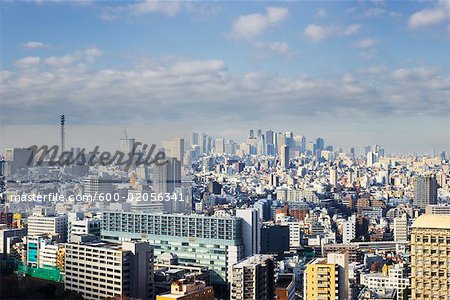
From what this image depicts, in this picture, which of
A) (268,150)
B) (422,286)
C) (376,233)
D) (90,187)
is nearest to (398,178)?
(268,150)

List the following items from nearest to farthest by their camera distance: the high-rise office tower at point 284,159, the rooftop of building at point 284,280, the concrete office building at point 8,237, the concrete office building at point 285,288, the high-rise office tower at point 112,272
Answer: the high-rise office tower at point 112,272
the concrete office building at point 285,288
the rooftop of building at point 284,280
the concrete office building at point 8,237
the high-rise office tower at point 284,159

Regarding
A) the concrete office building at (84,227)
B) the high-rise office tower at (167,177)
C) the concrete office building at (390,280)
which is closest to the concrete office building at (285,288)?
the concrete office building at (390,280)

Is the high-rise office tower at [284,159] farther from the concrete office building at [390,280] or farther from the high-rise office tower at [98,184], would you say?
the concrete office building at [390,280]

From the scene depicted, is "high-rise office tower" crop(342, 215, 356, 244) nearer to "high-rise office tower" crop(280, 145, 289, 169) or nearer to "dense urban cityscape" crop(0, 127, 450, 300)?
"dense urban cityscape" crop(0, 127, 450, 300)

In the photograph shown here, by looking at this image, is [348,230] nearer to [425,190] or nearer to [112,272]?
[425,190]

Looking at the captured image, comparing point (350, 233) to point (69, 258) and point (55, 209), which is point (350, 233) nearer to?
point (55, 209)

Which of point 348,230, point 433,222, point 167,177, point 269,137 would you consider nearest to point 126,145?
point 167,177
